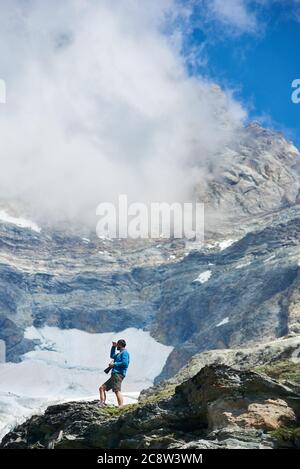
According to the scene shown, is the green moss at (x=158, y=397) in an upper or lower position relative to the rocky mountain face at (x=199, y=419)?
upper

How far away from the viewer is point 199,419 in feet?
73.7

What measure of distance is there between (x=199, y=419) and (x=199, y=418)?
0.10ft

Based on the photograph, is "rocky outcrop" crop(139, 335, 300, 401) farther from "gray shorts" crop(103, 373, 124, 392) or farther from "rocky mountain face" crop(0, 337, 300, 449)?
"rocky mountain face" crop(0, 337, 300, 449)

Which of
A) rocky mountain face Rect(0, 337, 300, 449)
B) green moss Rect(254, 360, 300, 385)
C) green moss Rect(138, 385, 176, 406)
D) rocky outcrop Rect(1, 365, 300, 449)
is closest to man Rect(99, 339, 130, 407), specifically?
rocky mountain face Rect(0, 337, 300, 449)

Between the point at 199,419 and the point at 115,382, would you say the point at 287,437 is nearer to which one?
the point at 199,419

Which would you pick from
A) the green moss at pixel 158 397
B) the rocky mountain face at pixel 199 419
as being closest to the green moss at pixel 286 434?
the rocky mountain face at pixel 199 419

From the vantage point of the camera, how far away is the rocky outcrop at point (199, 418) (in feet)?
66.1

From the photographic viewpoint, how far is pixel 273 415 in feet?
68.6

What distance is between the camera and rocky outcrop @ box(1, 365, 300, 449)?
20.2 meters

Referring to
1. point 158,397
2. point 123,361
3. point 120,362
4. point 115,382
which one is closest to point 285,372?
point 158,397

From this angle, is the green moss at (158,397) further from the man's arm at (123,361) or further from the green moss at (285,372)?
the green moss at (285,372)

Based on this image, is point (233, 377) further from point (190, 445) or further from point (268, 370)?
point (268, 370)

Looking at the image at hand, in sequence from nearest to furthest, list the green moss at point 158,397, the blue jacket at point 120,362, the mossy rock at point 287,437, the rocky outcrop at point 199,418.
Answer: the mossy rock at point 287,437 → the rocky outcrop at point 199,418 → the green moss at point 158,397 → the blue jacket at point 120,362
